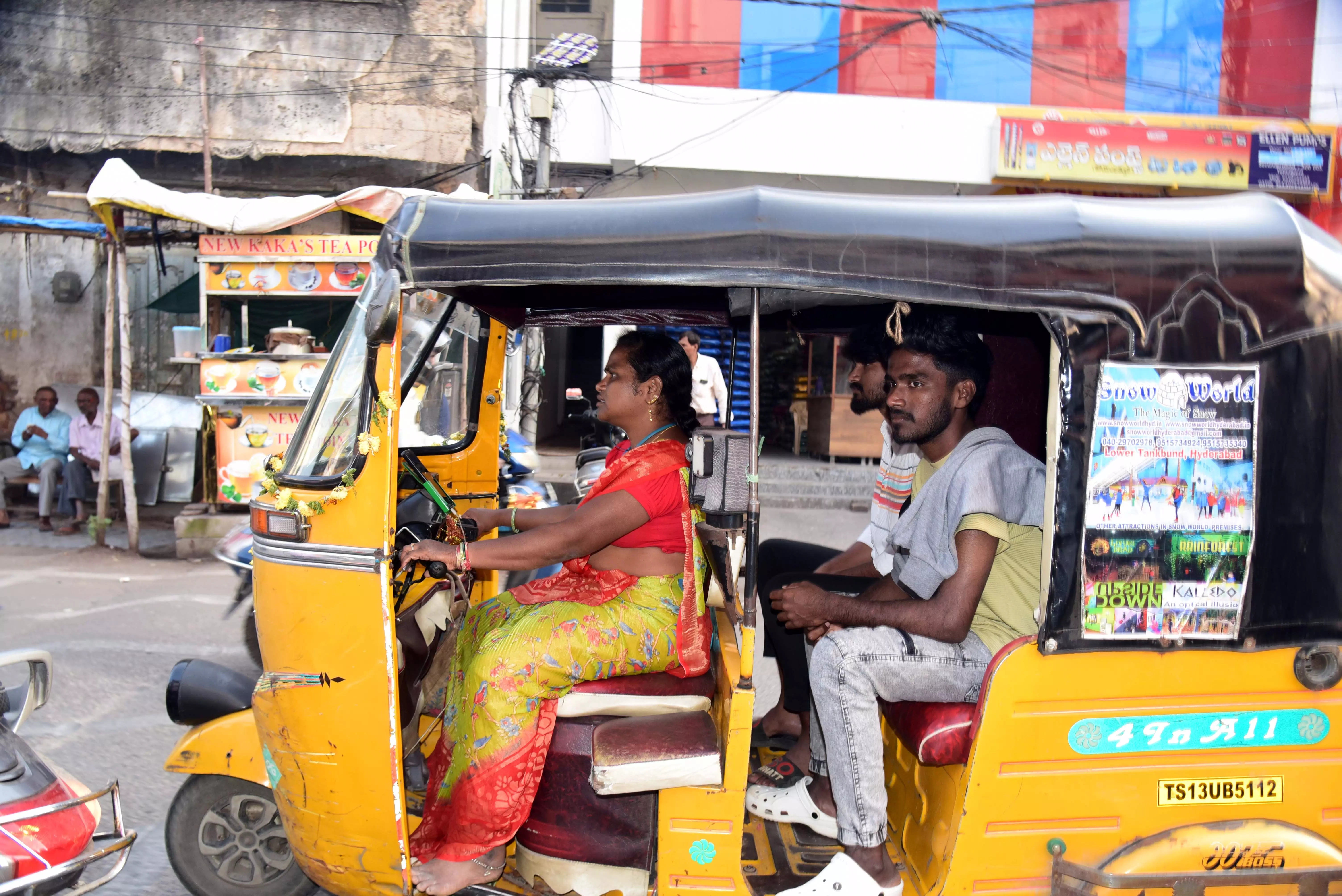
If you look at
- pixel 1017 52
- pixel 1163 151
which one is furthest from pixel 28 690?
pixel 1017 52

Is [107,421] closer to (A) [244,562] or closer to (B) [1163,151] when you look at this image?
(A) [244,562]

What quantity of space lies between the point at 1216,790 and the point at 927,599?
0.85 m

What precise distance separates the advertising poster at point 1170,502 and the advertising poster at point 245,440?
758cm

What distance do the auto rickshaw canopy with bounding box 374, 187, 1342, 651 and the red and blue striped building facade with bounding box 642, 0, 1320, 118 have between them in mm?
11632

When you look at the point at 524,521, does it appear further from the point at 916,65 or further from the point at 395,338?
the point at 916,65

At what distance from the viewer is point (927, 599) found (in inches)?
102

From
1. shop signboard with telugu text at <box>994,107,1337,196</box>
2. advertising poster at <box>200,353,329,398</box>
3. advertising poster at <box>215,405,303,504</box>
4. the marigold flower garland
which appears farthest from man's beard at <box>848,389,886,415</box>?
shop signboard with telugu text at <box>994,107,1337,196</box>

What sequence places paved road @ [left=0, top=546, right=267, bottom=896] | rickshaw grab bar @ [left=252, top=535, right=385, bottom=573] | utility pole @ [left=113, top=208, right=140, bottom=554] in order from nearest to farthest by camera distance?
rickshaw grab bar @ [left=252, top=535, right=385, bottom=573] < paved road @ [left=0, top=546, right=267, bottom=896] < utility pole @ [left=113, top=208, right=140, bottom=554]

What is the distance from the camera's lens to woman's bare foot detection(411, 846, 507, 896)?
8.01ft

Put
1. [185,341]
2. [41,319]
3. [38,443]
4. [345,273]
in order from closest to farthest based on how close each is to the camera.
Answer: [345,273], [185,341], [38,443], [41,319]

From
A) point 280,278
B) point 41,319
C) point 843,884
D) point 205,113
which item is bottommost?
point 843,884

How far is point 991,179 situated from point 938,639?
11405 mm

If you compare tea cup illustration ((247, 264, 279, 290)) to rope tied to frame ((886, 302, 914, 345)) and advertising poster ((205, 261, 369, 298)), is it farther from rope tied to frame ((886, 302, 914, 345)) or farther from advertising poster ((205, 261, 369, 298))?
rope tied to frame ((886, 302, 914, 345))

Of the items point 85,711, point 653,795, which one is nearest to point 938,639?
point 653,795
